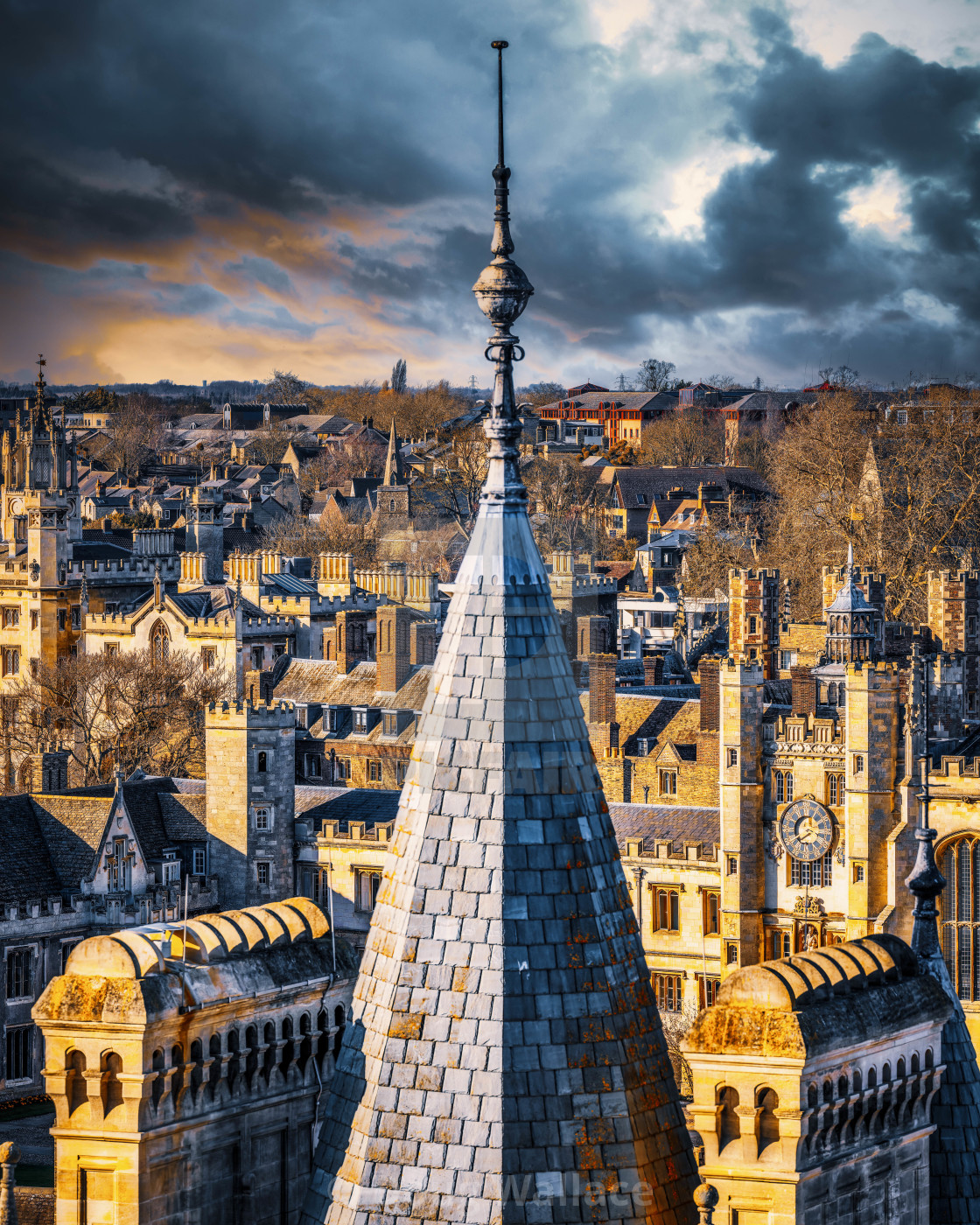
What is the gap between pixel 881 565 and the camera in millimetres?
94875

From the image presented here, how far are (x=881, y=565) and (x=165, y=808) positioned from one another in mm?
39090

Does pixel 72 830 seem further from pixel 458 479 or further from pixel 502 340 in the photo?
pixel 458 479

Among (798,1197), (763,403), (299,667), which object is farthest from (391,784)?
(763,403)

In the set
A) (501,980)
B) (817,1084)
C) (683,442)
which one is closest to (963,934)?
(817,1084)

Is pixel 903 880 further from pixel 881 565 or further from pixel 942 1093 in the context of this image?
pixel 881 565

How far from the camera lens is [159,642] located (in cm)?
8888

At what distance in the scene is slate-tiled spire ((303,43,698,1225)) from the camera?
14633mm

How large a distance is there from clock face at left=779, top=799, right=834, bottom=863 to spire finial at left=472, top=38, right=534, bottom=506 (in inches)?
1578

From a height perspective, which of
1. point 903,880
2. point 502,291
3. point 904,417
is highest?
point 904,417

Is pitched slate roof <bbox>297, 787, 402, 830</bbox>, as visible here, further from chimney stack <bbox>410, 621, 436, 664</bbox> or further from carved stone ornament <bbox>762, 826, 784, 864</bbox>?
carved stone ornament <bbox>762, 826, 784, 864</bbox>

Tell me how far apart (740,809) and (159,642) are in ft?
123

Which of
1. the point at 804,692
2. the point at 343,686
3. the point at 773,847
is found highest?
the point at 343,686

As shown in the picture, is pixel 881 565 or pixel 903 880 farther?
pixel 881 565

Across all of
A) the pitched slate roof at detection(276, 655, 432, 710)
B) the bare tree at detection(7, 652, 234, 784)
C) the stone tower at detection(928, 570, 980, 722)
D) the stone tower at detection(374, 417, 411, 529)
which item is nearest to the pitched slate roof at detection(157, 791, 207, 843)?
the bare tree at detection(7, 652, 234, 784)
